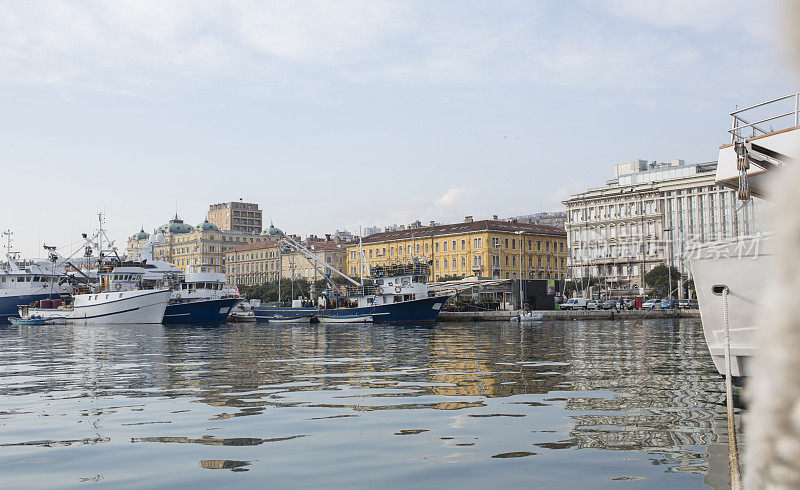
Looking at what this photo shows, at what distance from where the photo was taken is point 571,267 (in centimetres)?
12388

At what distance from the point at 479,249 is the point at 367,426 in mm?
106073

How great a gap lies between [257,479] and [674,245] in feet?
332

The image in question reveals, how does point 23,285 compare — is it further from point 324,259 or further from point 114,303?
point 324,259

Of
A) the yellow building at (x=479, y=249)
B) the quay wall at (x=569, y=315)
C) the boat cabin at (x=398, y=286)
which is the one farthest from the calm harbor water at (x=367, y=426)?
the yellow building at (x=479, y=249)

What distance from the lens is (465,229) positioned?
117875mm

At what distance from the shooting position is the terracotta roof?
11744 centimetres

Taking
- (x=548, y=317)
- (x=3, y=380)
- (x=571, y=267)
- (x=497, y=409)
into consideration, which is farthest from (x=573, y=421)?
(x=571, y=267)

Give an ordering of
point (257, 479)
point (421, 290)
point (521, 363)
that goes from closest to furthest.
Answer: point (257, 479) < point (521, 363) < point (421, 290)

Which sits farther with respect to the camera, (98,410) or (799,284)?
(98,410)

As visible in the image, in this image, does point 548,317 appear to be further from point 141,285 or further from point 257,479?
point 257,479

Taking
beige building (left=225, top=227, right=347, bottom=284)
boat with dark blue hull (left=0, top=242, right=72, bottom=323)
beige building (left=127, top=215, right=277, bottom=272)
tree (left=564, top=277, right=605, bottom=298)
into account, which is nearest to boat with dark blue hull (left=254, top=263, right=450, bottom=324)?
boat with dark blue hull (left=0, top=242, right=72, bottom=323)

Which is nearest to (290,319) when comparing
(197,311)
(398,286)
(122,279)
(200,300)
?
(197,311)

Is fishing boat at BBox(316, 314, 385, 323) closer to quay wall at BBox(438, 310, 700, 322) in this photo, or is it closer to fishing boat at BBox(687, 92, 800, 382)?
quay wall at BBox(438, 310, 700, 322)

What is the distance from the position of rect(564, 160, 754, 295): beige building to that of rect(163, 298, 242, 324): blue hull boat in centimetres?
6101
